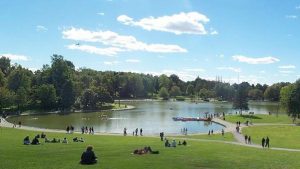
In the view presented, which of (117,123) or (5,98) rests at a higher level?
(5,98)

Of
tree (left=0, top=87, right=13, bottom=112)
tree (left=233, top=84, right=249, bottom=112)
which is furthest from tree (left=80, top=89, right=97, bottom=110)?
tree (left=233, top=84, right=249, bottom=112)

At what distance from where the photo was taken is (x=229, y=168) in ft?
84.6

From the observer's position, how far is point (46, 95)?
11750 centimetres

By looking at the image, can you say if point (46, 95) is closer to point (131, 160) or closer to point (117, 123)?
point (117, 123)

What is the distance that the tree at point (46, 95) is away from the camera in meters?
117

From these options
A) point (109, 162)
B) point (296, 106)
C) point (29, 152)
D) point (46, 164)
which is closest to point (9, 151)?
point (29, 152)

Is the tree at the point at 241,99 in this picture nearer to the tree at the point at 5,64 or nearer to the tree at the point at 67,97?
the tree at the point at 67,97

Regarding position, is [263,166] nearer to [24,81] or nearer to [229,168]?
[229,168]

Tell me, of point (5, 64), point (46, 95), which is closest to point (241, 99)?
point (46, 95)

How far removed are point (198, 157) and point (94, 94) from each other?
337 feet

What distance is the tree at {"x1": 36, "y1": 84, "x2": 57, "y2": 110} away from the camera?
117375mm

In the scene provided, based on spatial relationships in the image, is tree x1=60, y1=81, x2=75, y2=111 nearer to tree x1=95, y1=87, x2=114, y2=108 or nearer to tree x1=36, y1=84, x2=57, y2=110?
tree x1=36, y1=84, x2=57, y2=110

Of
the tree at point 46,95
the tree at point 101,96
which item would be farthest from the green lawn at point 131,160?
the tree at point 101,96

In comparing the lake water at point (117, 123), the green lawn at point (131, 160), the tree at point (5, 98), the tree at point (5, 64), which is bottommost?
the lake water at point (117, 123)
